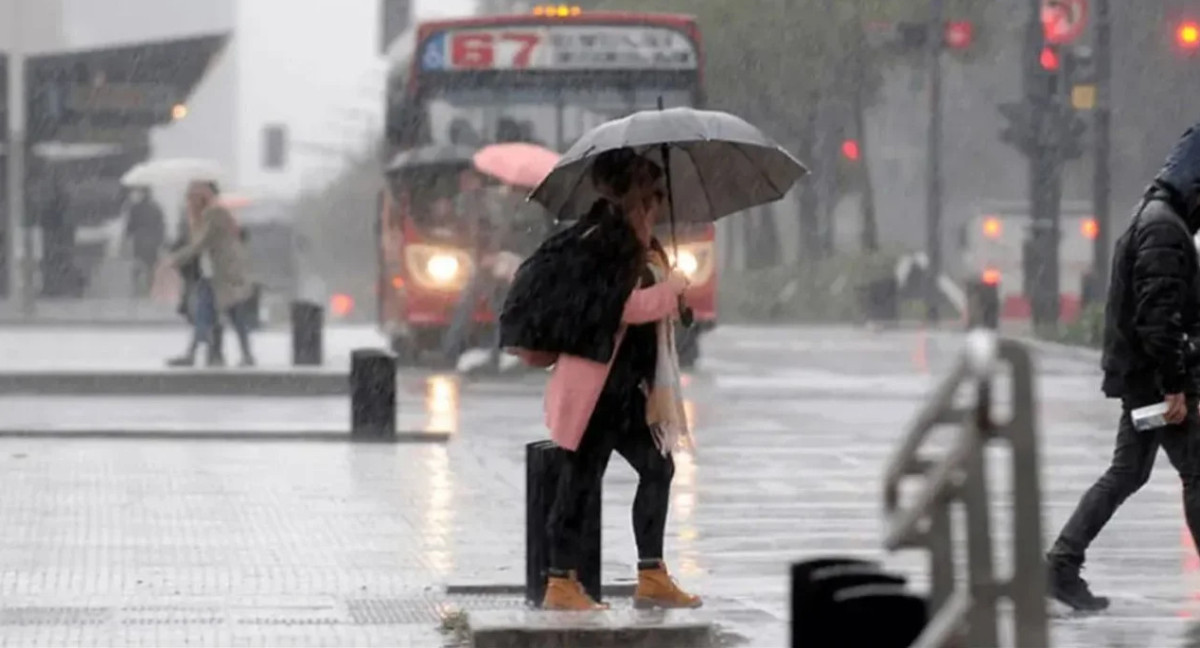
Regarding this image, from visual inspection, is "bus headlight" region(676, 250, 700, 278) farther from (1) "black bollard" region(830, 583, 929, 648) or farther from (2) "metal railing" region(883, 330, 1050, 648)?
(2) "metal railing" region(883, 330, 1050, 648)

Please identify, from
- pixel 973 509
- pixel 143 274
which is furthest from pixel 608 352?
pixel 143 274

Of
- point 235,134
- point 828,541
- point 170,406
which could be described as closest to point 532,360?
point 828,541

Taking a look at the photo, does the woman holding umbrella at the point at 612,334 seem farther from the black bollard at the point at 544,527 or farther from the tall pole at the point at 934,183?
the tall pole at the point at 934,183

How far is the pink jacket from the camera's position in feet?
33.6

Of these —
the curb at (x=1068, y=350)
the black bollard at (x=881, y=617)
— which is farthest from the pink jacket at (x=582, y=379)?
the curb at (x=1068, y=350)

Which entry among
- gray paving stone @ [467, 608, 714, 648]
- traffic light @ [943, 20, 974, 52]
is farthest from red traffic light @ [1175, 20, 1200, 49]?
gray paving stone @ [467, 608, 714, 648]

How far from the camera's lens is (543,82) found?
28547 millimetres

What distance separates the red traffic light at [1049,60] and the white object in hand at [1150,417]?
90.8ft

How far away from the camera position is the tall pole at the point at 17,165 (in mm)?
42188

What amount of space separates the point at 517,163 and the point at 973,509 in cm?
1642

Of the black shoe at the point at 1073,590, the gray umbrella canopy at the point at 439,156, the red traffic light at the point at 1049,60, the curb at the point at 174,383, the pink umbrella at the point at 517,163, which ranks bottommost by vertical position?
the curb at the point at 174,383

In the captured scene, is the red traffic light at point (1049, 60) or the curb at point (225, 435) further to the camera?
the red traffic light at point (1049, 60)

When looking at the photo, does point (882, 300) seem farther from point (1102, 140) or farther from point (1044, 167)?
point (1102, 140)

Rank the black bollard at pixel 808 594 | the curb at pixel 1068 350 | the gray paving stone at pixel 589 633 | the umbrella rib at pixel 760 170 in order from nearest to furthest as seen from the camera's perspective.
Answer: the black bollard at pixel 808 594 → the gray paving stone at pixel 589 633 → the umbrella rib at pixel 760 170 → the curb at pixel 1068 350
